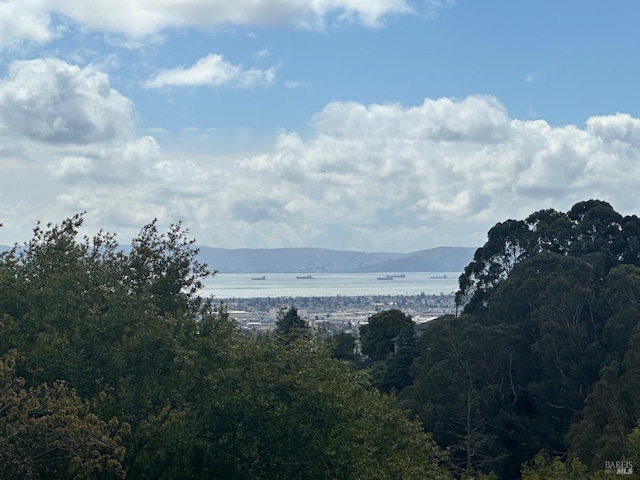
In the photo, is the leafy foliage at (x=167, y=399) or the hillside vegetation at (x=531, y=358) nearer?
the leafy foliage at (x=167, y=399)

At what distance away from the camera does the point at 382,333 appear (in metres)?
53.5

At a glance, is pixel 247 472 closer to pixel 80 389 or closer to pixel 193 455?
pixel 193 455

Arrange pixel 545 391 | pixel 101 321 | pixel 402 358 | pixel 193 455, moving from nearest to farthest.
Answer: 1. pixel 193 455
2. pixel 101 321
3. pixel 545 391
4. pixel 402 358

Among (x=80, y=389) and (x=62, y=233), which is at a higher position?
(x=62, y=233)

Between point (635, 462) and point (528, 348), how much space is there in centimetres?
1503

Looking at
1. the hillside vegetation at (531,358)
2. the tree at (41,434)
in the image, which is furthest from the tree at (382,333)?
the tree at (41,434)

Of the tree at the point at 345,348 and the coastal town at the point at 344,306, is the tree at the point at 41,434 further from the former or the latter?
the coastal town at the point at 344,306

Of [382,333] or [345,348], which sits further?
[345,348]

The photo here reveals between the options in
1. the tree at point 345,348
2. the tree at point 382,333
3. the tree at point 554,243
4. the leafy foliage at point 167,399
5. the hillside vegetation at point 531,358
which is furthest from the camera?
the tree at point 382,333

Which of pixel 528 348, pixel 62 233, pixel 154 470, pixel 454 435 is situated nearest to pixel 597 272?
pixel 528 348

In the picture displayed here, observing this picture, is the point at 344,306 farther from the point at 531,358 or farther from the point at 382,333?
the point at 531,358

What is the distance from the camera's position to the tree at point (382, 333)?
5297 centimetres

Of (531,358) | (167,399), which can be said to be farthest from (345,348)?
(167,399)

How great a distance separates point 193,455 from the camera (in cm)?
1437
